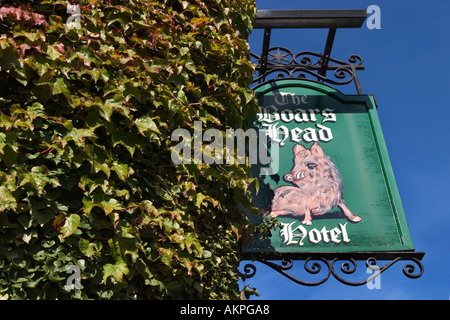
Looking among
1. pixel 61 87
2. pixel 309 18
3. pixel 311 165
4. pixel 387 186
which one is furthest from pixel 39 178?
pixel 309 18

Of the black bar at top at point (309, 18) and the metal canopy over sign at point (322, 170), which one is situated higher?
the black bar at top at point (309, 18)

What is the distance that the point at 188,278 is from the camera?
285cm

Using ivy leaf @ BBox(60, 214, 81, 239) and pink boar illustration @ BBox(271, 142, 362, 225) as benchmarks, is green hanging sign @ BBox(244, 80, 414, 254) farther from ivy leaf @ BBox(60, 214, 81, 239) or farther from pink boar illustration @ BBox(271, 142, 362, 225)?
ivy leaf @ BBox(60, 214, 81, 239)

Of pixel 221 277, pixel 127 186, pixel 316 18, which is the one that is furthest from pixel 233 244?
pixel 316 18

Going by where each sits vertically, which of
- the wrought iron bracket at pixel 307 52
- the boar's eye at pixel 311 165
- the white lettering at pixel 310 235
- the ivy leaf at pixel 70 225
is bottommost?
the ivy leaf at pixel 70 225

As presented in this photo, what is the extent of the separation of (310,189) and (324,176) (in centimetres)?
25

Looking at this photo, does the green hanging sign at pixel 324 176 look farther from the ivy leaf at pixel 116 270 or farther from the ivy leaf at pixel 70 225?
the ivy leaf at pixel 70 225

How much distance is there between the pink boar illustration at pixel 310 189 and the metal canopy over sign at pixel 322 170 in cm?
1

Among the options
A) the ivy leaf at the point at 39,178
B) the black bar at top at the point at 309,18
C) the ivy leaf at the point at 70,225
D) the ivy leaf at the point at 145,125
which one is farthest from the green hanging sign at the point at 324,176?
the ivy leaf at the point at 39,178

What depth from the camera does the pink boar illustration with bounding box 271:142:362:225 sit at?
4.89 m

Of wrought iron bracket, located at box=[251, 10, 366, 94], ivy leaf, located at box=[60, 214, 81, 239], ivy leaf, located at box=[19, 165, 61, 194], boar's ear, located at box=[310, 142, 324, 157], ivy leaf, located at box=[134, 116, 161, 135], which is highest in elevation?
wrought iron bracket, located at box=[251, 10, 366, 94]

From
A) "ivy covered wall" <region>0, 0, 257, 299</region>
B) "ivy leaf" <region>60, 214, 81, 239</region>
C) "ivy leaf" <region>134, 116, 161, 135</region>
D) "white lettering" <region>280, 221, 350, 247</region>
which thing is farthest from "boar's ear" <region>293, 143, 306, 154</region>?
"ivy leaf" <region>60, 214, 81, 239</region>

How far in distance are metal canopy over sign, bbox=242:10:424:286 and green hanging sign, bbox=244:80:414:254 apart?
10mm

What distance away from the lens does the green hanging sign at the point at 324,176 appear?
4.69 m
